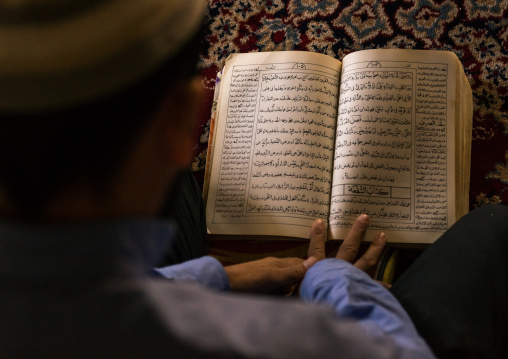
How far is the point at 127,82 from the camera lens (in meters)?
0.30

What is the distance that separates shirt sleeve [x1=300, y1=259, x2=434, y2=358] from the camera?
0.53 meters

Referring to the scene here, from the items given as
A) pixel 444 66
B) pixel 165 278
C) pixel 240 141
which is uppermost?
pixel 444 66

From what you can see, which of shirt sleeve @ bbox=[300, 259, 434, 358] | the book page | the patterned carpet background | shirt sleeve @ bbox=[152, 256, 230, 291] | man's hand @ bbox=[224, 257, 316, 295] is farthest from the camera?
the patterned carpet background

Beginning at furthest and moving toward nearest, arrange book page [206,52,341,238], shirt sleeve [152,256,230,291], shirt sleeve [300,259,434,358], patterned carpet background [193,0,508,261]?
patterned carpet background [193,0,508,261]
book page [206,52,341,238]
shirt sleeve [152,256,230,291]
shirt sleeve [300,259,434,358]

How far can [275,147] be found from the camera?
2.97 ft

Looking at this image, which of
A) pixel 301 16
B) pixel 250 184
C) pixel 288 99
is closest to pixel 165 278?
pixel 250 184

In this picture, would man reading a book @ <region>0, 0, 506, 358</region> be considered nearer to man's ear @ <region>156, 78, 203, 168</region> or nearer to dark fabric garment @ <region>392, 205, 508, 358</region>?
man's ear @ <region>156, 78, 203, 168</region>

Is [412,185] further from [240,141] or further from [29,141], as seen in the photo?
[29,141]

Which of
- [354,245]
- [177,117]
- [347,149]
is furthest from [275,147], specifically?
Result: [177,117]

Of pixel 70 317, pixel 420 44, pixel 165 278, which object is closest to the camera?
pixel 70 317

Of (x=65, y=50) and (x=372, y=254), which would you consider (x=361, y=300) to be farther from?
(x=65, y=50)

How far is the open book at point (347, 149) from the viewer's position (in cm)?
86

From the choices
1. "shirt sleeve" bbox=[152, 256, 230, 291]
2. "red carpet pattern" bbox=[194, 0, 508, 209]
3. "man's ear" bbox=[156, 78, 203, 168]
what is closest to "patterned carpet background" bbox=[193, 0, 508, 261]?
"red carpet pattern" bbox=[194, 0, 508, 209]

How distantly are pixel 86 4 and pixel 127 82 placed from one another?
0.17ft
